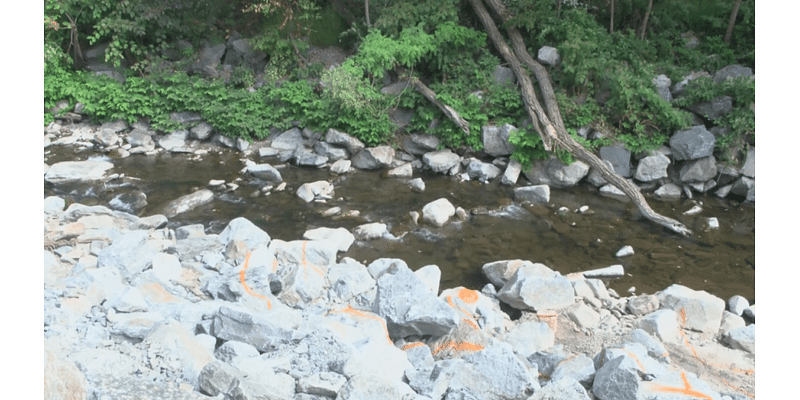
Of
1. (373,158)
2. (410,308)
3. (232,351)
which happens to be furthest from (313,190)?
(232,351)

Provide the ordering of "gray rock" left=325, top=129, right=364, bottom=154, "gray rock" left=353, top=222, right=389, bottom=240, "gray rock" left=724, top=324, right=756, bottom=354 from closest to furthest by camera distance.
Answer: "gray rock" left=724, top=324, right=756, bottom=354 → "gray rock" left=353, top=222, right=389, bottom=240 → "gray rock" left=325, top=129, right=364, bottom=154

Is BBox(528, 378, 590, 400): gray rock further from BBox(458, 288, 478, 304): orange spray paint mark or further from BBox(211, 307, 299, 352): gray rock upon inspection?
BBox(458, 288, 478, 304): orange spray paint mark

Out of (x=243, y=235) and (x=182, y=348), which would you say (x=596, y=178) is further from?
(x=182, y=348)

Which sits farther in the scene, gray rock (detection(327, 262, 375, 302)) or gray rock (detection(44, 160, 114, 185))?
gray rock (detection(44, 160, 114, 185))

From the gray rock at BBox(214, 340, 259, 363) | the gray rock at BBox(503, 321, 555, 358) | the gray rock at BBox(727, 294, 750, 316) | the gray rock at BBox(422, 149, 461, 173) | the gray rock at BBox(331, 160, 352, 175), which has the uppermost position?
the gray rock at BBox(214, 340, 259, 363)

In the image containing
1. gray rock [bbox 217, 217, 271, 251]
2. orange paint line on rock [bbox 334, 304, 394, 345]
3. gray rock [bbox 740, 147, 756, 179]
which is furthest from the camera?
gray rock [bbox 740, 147, 756, 179]

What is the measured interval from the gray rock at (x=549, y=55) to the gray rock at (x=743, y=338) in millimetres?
6703

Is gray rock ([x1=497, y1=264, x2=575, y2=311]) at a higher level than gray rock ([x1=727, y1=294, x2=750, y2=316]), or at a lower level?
lower

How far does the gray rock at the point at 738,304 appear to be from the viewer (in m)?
6.73

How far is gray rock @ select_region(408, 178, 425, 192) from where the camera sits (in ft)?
34.1

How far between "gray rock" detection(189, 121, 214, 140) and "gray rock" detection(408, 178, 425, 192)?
4434mm

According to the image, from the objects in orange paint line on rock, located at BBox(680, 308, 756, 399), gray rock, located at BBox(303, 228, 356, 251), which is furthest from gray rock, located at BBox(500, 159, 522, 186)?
orange paint line on rock, located at BBox(680, 308, 756, 399)

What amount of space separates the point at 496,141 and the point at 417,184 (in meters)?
1.79

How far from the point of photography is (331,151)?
11.4 m
